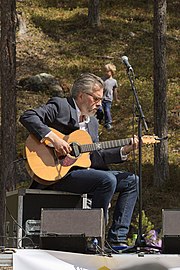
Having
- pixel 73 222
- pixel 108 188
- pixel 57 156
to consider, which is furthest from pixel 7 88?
pixel 73 222

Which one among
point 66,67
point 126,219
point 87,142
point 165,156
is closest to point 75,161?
point 87,142

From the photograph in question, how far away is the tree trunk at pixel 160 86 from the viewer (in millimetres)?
15961

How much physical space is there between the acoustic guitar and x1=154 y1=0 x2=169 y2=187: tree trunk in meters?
8.18

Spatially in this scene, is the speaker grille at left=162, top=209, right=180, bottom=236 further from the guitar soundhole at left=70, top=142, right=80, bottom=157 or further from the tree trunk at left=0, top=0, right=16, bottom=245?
the tree trunk at left=0, top=0, right=16, bottom=245

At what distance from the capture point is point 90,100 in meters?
7.87

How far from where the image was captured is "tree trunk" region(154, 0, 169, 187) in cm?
1596

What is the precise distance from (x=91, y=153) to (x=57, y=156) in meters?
0.35

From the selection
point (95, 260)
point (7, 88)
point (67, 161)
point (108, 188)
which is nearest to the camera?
point (95, 260)

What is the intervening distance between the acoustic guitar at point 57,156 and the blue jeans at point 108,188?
97 mm

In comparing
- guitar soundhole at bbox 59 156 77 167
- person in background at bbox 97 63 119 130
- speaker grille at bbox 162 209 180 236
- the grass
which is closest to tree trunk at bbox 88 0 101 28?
the grass

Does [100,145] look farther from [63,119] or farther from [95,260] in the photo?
[95,260]

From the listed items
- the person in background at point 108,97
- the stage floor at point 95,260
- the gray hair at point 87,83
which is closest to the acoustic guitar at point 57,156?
the gray hair at point 87,83

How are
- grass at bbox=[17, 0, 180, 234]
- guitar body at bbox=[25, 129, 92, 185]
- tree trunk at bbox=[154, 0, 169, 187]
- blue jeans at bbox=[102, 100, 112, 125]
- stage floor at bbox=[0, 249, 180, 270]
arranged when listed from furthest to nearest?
grass at bbox=[17, 0, 180, 234], blue jeans at bbox=[102, 100, 112, 125], tree trunk at bbox=[154, 0, 169, 187], guitar body at bbox=[25, 129, 92, 185], stage floor at bbox=[0, 249, 180, 270]

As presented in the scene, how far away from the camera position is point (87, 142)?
777cm
